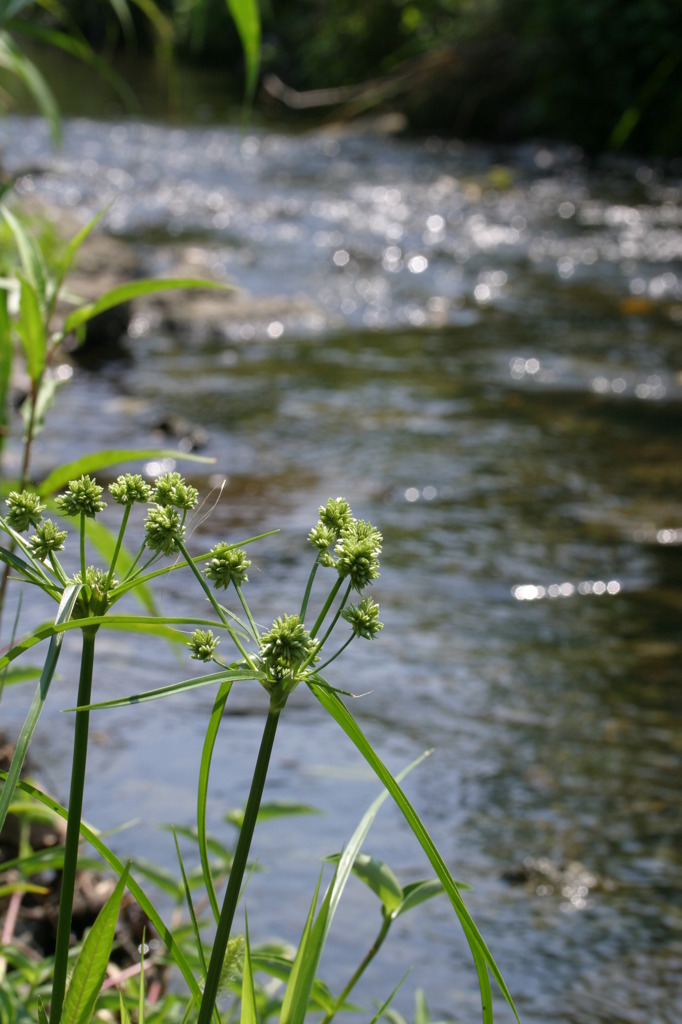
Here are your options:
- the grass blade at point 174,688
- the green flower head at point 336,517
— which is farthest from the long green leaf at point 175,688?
the green flower head at point 336,517

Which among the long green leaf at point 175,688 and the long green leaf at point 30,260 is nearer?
the long green leaf at point 175,688

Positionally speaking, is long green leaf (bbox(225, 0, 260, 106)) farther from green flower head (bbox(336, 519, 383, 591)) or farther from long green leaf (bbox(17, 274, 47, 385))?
green flower head (bbox(336, 519, 383, 591))

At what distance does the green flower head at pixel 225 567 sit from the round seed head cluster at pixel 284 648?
0.14 feet

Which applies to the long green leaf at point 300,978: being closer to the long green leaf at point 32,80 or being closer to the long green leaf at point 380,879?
the long green leaf at point 380,879

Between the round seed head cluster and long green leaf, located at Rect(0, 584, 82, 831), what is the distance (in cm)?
11

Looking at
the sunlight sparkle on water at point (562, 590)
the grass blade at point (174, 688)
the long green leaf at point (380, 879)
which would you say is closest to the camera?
the grass blade at point (174, 688)

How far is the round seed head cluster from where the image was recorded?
0.65 meters

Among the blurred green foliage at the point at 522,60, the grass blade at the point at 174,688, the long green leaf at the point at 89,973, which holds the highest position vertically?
the blurred green foliage at the point at 522,60

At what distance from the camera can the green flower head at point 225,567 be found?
68 centimetres

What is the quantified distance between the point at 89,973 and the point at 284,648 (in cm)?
27

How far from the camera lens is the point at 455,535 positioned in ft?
14.9

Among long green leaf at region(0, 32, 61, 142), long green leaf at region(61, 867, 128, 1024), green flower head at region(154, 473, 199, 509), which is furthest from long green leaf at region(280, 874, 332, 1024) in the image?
long green leaf at region(0, 32, 61, 142)

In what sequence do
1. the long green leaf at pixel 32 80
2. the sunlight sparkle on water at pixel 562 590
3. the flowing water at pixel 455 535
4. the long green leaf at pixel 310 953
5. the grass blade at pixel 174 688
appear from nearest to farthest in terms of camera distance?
1. the grass blade at pixel 174 688
2. the long green leaf at pixel 310 953
3. the long green leaf at pixel 32 80
4. the flowing water at pixel 455 535
5. the sunlight sparkle on water at pixel 562 590

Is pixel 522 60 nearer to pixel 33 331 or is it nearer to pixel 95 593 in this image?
pixel 33 331
